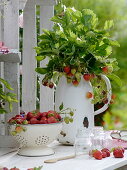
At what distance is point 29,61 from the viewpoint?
109 inches

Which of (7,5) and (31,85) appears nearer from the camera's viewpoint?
(7,5)

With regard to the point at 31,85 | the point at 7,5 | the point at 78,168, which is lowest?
the point at 78,168

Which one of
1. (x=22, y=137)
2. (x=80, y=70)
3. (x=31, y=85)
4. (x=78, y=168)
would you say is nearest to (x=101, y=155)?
(x=78, y=168)

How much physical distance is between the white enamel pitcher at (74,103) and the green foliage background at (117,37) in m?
2.94

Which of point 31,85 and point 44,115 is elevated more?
point 31,85

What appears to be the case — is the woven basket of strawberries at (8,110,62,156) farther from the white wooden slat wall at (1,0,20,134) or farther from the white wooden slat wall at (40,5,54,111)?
the white wooden slat wall at (40,5,54,111)

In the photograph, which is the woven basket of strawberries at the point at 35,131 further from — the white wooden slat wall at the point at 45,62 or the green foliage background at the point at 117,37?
the green foliage background at the point at 117,37

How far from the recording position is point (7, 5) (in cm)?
245

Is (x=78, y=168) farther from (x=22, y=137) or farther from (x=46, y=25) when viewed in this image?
(x=46, y=25)

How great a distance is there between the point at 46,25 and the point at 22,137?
78cm

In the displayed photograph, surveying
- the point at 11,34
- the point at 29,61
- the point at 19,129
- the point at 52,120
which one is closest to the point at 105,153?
the point at 52,120

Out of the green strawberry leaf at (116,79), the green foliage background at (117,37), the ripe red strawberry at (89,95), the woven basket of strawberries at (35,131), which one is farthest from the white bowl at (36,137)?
the green foliage background at (117,37)

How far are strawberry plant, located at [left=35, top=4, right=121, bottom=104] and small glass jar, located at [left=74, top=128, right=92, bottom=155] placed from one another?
277 mm

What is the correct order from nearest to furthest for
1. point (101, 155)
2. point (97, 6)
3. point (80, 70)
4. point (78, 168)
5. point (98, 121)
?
point (78, 168) → point (101, 155) → point (80, 70) → point (98, 121) → point (97, 6)
